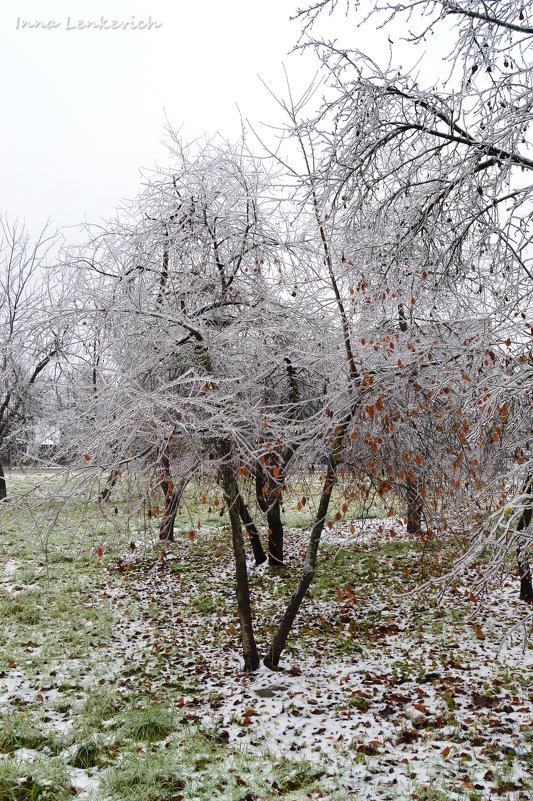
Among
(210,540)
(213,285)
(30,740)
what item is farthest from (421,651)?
(210,540)

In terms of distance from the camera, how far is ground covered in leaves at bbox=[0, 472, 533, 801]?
12.7 feet

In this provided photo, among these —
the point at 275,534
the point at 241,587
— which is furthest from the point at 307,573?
the point at 275,534

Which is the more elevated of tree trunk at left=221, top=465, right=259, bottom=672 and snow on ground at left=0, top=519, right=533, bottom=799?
tree trunk at left=221, top=465, right=259, bottom=672

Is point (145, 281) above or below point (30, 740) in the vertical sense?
above

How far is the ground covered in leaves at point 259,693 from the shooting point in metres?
3.88

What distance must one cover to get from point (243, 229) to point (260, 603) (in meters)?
5.82

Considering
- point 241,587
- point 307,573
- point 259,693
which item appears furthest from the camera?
point 241,587

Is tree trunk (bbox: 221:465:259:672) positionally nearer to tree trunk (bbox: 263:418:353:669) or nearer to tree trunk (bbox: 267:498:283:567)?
tree trunk (bbox: 263:418:353:669)

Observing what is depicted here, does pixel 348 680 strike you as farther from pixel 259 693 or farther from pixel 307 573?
pixel 307 573

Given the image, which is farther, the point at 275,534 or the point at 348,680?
the point at 275,534

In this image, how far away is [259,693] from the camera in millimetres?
5562

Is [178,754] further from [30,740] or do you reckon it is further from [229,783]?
[30,740]

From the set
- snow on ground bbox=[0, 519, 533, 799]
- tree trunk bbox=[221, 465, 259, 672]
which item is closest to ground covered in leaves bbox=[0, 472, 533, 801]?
snow on ground bbox=[0, 519, 533, 799]

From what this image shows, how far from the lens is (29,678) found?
18.6ft
